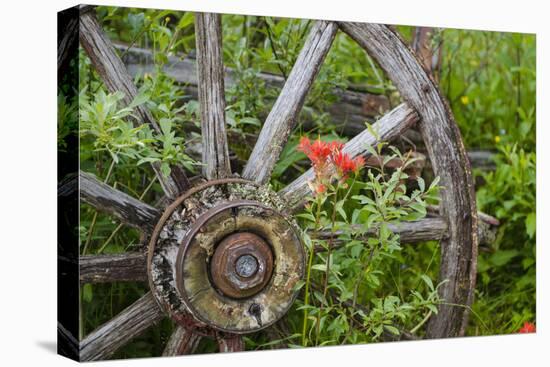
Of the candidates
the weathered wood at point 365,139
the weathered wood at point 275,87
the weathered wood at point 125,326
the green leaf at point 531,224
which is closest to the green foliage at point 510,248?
the green leaf at point 531,224

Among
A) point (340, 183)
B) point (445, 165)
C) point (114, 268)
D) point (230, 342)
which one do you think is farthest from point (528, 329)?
point (114, 268)

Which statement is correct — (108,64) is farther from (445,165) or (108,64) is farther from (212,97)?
(445,165)

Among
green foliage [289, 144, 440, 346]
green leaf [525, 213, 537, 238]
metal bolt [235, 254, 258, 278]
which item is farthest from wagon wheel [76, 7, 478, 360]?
green leaf [525, 213, 537, 238]

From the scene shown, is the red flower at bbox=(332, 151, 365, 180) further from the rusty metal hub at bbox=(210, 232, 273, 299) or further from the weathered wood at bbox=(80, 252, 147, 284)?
the weathered wood at bbox=(80, 252, 147, 284)

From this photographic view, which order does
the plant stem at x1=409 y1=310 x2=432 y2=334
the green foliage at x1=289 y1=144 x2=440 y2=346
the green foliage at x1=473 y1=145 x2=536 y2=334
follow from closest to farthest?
the green foliage at x1=289 y1=144 x2=440 y2=346, the plant stem at x1=409 y1=310 x2=432 y2=334, the green foliage at x1=473 y1=145 x2=536 y2=334

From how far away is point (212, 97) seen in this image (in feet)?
10.3

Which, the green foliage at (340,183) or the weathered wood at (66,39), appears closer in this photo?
the weathered wood at (66,39)

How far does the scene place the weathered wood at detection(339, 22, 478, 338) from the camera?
3.40m

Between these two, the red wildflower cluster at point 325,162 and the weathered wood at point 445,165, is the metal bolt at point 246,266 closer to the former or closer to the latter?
the red wildflower cluster at point 325,162

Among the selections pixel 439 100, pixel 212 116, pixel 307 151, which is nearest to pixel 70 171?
pixel 212 116

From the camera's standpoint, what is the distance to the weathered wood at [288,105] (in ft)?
10.5

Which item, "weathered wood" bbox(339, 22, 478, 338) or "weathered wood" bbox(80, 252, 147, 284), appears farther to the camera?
"weathered wood" bbox(339, 22, 478, 338)

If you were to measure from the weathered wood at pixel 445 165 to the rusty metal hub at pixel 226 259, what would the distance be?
70 cm

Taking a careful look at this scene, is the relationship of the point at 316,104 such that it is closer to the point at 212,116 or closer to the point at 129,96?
the point at 212,116
